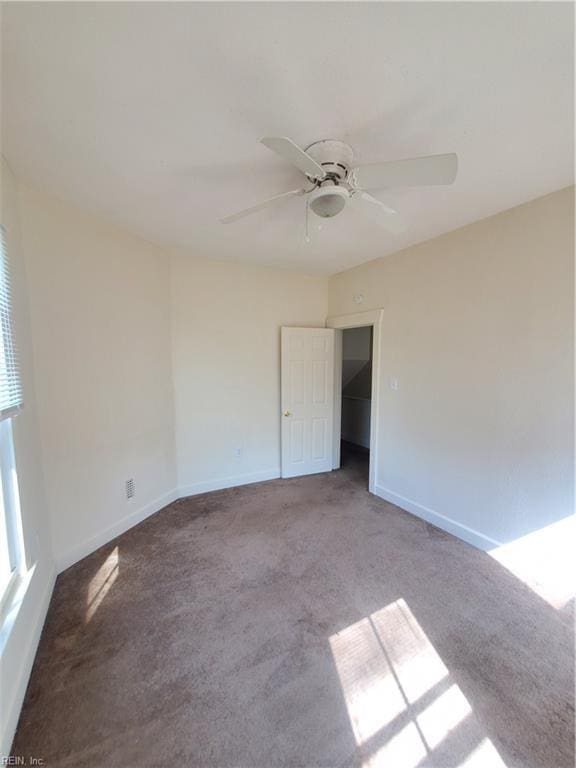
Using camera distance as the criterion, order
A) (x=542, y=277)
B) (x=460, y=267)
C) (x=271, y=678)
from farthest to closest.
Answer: (x=460, y=267)
(x=542, y=277)
(x=271, y=678)

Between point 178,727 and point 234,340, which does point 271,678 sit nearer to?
point 178,727

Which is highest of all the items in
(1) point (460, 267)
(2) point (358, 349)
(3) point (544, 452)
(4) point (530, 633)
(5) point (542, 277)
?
(1) point (460, 267)

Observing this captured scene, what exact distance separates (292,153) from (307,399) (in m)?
2.96

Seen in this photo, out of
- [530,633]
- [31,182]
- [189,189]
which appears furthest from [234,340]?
[530,633]

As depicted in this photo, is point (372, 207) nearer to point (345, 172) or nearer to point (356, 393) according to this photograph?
point (345, 172)

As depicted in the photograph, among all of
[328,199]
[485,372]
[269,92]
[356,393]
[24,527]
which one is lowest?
[24,527]

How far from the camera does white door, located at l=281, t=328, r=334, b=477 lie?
12.5 feet

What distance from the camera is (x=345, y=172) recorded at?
1.59m

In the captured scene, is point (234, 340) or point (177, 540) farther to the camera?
point (234, 340)

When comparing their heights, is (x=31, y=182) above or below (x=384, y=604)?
above

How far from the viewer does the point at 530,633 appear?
5.59 ft

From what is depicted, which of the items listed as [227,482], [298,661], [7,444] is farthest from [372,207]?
[227,482]

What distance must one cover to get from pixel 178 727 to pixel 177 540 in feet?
4.57

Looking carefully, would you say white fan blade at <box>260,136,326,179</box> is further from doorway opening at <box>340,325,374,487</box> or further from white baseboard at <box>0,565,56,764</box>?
doorway opening at <box>340,325,374,487</box>
